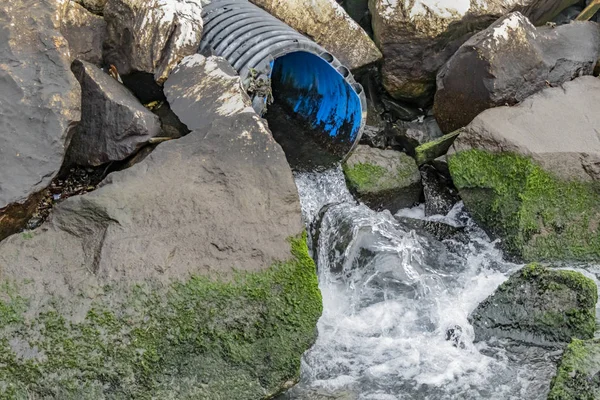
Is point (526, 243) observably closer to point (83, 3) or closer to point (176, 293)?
point (176, 293)

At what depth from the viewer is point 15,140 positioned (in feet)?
13.8

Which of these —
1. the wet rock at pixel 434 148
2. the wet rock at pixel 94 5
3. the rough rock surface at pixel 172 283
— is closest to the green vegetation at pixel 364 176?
the wet rock at pixel 434 148

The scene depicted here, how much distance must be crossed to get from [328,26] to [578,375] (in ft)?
12.1

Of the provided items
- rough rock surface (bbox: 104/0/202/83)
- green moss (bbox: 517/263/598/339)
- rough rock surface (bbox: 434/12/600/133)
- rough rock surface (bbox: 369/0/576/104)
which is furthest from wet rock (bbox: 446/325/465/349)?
rough rock surface (bbox: 369/0/576/104)

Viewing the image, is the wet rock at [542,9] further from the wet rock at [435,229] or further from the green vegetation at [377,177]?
the wet rock at [435,229]

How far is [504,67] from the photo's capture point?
19.1 ft

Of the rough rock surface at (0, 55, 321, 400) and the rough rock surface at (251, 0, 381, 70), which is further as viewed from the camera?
the rough rock surface at (251, 0, 381, 70)

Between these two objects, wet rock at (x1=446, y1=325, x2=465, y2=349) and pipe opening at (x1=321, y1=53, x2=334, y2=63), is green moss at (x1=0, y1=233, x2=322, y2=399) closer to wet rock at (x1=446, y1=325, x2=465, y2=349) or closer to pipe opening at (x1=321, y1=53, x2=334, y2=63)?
wet rock at (x1=446, y1=325, x2=465, y2=349)

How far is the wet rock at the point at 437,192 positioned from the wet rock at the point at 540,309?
1.35 m

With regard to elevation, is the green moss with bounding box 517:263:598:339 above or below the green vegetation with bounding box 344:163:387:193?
below

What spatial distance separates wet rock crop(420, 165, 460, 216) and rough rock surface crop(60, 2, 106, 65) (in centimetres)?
265

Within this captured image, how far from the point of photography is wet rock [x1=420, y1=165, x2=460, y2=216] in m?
5.98

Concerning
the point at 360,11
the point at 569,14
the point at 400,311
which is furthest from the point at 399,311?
the point at 569,14

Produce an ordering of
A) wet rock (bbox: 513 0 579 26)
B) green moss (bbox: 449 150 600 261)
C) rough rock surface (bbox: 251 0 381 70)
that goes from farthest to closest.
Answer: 1. wet rock (bbox: 513 0 579 26)
2. rough rock surface (bbox: 251 0 381 70)
3. green moss (bbox: 449 150 600 261)
